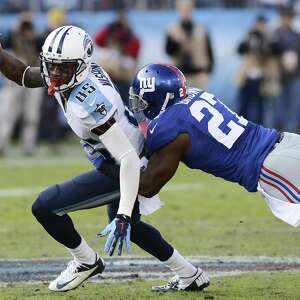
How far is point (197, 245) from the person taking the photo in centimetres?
734

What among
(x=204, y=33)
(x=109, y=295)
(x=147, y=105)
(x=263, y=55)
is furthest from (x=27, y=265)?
(x=263, y=55)

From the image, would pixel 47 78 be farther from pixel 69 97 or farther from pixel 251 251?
pixel 251 251

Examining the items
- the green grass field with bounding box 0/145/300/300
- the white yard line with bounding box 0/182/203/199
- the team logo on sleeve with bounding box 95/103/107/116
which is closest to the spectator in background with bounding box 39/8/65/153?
the green grass field with bounding box 0/145/300/300

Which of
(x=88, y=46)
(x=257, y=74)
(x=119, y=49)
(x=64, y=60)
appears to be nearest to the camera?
(x=64, y=60)

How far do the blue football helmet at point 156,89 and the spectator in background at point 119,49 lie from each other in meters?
7.71

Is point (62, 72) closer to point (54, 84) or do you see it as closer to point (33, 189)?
point (54, 84)

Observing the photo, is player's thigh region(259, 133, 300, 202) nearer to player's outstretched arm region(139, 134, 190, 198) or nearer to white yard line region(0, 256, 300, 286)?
player's outstretched arm region(139, 134, 190, 198)

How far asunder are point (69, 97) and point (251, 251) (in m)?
2.18

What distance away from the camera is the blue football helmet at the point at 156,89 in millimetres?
5641

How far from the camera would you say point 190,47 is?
44.5 feet

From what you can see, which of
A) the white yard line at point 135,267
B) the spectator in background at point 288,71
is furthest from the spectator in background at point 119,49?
the white yard line at point 135,267

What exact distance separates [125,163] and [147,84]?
1.82 feet

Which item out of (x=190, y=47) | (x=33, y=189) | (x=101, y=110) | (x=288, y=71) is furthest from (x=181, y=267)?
(x=288, y=71)

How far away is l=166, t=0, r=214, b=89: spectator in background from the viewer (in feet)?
44.4
